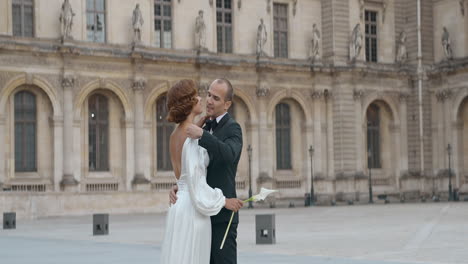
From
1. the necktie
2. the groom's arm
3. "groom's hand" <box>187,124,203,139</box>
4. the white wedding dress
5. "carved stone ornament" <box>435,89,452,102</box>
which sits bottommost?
the white wedding dress

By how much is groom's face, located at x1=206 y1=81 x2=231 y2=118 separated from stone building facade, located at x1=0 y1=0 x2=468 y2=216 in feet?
82.5

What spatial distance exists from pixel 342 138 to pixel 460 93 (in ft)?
24.7

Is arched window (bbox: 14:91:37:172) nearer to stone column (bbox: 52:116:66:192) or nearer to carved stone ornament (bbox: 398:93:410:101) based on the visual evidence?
stone column (bbox: 52:116:66:192)

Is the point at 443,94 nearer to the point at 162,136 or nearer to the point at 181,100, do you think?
the point at 162,136

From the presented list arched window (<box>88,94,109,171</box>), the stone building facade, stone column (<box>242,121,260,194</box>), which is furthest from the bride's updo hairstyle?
stone column (<box>242,121,260,194</box>)

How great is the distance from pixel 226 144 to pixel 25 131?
3336 cm

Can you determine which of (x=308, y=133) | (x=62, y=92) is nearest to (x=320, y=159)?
(x=308, y=133)

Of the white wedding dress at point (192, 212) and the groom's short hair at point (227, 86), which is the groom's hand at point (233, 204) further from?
the groom's short hair at point (227, 86)

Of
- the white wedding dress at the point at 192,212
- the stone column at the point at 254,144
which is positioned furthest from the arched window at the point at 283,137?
the white wedding dress at the point at 192,212

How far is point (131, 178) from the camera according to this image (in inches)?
1607

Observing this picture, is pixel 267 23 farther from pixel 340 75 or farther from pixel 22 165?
pixel 22 165

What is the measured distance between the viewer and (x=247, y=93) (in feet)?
148

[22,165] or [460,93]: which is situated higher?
[460,93]

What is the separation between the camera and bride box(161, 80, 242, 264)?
262 inches
